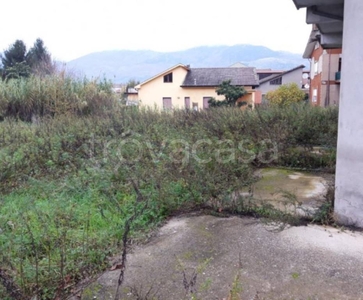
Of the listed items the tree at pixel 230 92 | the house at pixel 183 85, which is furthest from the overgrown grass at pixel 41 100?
the house at pixel 183 85

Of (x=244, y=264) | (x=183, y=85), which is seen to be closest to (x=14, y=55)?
(x=183, y=85)

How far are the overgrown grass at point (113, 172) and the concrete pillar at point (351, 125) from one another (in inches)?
26.9

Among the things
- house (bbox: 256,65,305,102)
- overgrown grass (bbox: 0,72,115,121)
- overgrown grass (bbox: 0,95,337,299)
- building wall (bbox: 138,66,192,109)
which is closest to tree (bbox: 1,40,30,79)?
building wall (bbox: 138,66,192,109)

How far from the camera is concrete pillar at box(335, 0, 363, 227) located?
279 cm

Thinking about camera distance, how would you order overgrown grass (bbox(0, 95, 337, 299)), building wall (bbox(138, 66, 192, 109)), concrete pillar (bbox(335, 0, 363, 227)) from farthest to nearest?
building wall (bbox(138, 66, 192, 109)) < concrete pillar (bbox(335, 0, 363, 227)) < overgrown grass (bbox(0, 95, 337, 299))

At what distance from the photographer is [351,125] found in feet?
9.50

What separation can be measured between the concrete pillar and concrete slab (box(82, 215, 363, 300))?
0.84 feet

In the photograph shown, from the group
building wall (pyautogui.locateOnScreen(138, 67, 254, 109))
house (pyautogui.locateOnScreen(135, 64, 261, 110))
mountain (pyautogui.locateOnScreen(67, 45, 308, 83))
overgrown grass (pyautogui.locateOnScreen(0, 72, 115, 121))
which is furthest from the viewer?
mountain (pyautogui.locateOnScreen(67, 45, 308, 83))

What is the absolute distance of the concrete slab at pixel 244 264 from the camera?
210cm

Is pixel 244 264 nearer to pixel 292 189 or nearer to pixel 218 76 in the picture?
pixel 292 189

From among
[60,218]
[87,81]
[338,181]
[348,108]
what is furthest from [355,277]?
[87,81]

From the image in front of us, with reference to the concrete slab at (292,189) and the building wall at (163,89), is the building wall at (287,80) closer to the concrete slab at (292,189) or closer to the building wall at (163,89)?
the building wall at (163,89)

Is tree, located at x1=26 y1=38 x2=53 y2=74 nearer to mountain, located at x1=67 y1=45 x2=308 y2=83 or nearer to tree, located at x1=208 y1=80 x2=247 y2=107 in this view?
tree, located at x1=208 y1=80 x2=247 y2=107

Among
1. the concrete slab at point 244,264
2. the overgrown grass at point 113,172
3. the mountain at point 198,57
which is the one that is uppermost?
the mountain at point 198,57
